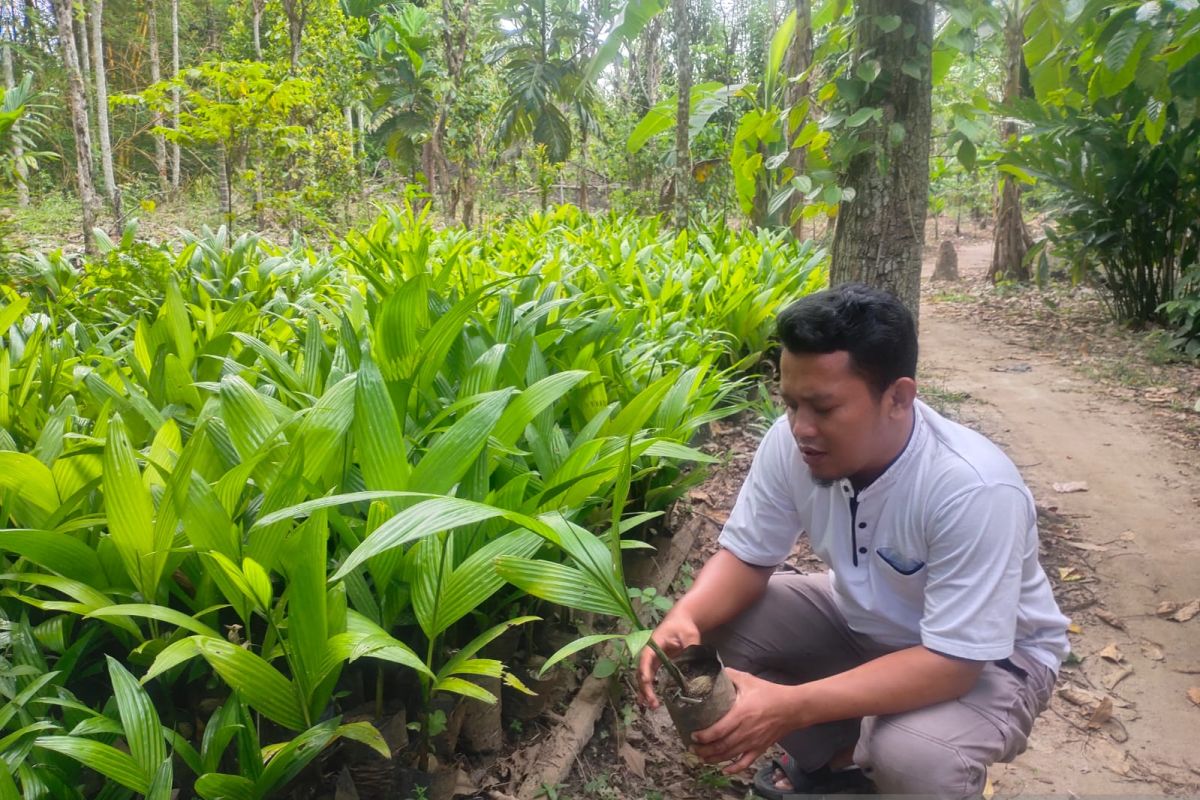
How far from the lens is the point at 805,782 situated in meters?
1.96

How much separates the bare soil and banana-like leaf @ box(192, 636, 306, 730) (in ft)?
2.14

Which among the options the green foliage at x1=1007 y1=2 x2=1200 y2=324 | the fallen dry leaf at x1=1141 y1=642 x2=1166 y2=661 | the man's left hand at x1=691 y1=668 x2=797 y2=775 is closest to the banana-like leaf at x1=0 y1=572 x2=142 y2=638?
the man's left hand at x1=691 y1=668 x2=797 y2=775

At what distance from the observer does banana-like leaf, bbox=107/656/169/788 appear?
4.07 feet

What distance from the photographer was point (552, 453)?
2025 mm

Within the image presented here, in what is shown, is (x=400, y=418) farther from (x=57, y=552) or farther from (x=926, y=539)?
(x=926, y=539)

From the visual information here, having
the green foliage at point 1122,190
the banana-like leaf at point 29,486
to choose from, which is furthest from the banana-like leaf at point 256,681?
the green foliage at point 1122,190

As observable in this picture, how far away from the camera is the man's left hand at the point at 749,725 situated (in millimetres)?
1479

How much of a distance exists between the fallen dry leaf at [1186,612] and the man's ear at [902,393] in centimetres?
199

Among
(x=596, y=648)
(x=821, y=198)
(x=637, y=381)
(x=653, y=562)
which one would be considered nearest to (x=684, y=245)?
(x=821, y=198)

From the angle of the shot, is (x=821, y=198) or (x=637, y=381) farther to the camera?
(x=821, y=198)

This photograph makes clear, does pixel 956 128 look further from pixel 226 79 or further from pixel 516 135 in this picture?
pixel 516 135

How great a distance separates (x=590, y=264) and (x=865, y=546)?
250 cm

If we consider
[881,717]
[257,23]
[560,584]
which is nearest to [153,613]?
[560,584]

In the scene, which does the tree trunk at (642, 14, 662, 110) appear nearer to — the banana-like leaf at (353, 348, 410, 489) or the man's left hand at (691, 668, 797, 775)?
the banana-like leaf at (353, 348, 410, 489)
